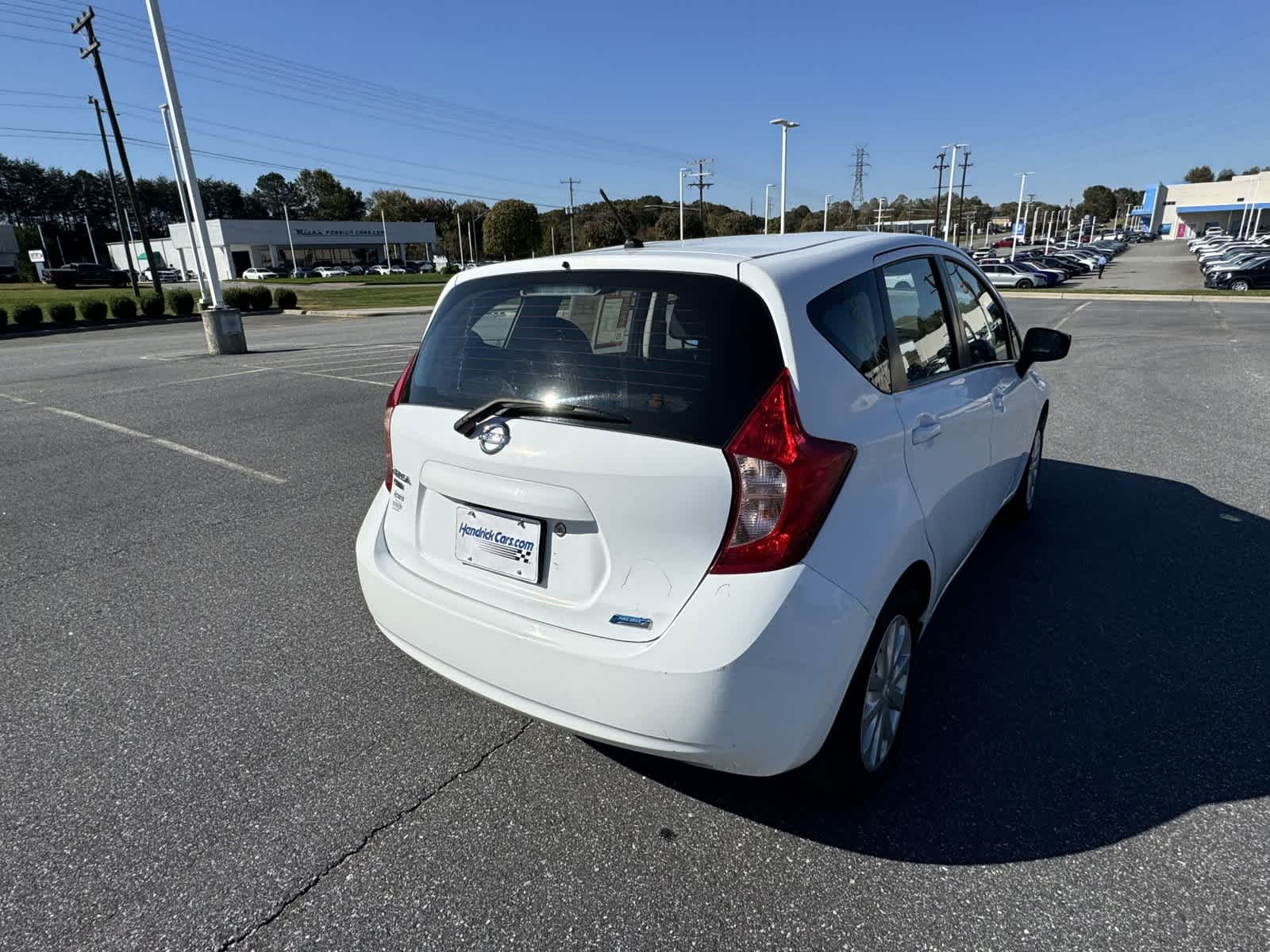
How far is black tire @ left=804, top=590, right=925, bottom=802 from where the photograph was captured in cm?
212

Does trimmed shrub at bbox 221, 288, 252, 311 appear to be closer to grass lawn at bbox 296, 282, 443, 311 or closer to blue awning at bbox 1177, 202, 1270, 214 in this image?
grass lawn at bbox 296, 282, 443, 311

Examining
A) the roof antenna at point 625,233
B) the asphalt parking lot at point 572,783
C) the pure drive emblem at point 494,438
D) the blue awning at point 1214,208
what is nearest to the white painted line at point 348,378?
the asphalt parking lot at point 572,783

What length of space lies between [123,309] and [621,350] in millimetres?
30460

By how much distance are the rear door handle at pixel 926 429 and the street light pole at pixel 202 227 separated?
14.9 meters

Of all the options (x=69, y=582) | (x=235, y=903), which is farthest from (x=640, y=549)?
(x=69, y=582)

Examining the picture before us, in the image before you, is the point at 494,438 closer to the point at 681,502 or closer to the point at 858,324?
the point at 681,502

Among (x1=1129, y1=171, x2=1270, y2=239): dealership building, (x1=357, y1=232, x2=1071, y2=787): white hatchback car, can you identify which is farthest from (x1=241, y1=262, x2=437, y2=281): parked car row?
(x1=1129, y1=171, x2=1270, y2=239): dealership building

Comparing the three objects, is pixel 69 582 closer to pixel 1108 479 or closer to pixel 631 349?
pixel 631 349

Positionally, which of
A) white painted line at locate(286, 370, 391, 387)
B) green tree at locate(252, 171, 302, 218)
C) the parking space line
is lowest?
white painted line at locate(286, 370, 391, 387)

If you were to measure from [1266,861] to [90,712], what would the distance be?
4.01m

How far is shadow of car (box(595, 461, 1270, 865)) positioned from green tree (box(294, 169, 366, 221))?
136 m

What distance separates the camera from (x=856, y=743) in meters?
2.17

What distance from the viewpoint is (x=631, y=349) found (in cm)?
217

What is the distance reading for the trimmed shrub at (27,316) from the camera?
23131mm
